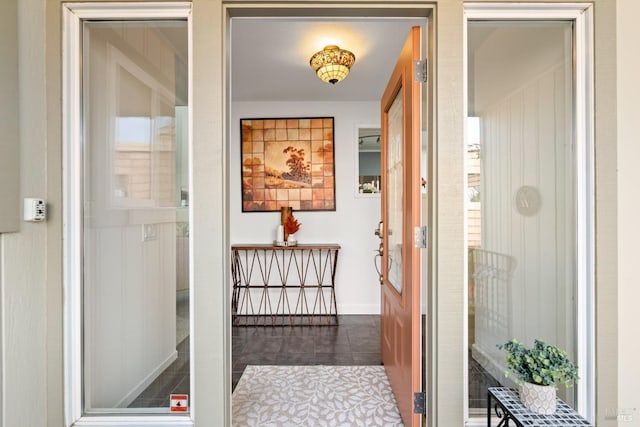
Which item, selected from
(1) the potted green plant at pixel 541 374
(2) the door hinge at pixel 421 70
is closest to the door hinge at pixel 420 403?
(1) the potted green plant at pixel 541 374

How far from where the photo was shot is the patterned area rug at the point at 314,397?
78.7 inches

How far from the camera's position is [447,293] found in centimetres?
144

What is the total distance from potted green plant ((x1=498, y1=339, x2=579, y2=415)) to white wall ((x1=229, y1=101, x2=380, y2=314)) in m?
2.85

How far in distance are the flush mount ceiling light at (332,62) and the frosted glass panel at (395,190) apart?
0.67 metres

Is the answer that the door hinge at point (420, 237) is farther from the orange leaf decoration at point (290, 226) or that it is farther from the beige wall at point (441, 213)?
the orange leaf decoration at point (290, 226)

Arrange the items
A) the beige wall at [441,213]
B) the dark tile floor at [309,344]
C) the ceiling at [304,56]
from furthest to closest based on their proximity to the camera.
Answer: the dark tile floor at [309,344] < the ceiling at [304,56] < the beige wall at [441,213]

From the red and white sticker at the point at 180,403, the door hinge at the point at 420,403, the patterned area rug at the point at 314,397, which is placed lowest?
the patterned area rug at the point at 314,397

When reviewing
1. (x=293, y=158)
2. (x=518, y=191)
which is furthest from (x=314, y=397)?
(x=293, y=158)

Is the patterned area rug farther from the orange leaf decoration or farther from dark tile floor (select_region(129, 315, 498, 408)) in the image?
the orange leaf decoration

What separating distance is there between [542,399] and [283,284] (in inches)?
121

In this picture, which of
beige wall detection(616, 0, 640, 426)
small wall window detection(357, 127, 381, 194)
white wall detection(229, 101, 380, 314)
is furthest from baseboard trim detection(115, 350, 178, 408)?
small wall window detection(357, 127, 381, 194)

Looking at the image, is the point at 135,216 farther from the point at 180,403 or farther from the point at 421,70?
the point at 421,70

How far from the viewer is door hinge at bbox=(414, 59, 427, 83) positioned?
1.54 metres

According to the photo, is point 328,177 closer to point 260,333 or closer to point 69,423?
point 260,333
